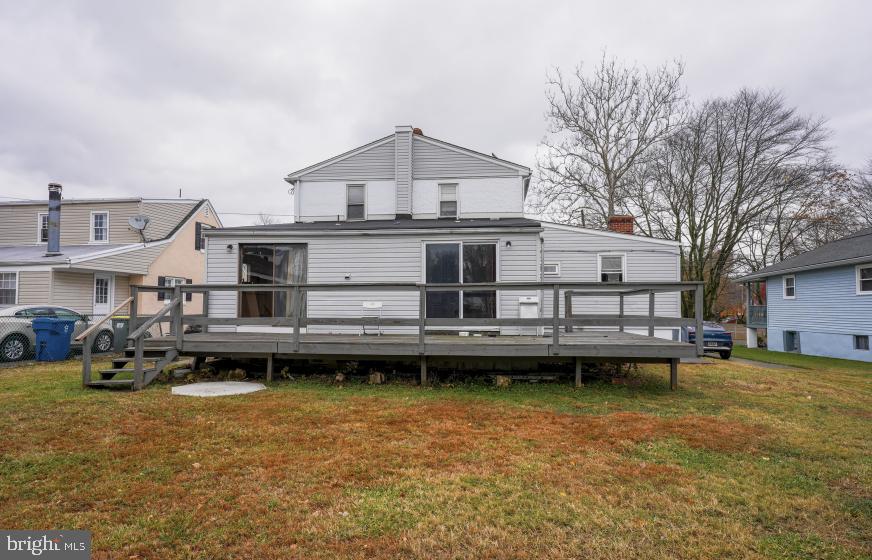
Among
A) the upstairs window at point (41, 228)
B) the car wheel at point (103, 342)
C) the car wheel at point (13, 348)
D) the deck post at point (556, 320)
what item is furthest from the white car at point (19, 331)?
the deck post at point (556, 320)

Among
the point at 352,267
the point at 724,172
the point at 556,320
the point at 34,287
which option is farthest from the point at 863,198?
the point at 34,287

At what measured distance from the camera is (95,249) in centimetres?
1788

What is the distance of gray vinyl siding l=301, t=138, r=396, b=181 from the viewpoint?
13.1 metres

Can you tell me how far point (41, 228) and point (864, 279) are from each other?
33.3 m

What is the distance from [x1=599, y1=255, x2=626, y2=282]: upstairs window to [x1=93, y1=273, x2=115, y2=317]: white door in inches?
743

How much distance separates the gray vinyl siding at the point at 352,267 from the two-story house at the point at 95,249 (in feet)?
32.1

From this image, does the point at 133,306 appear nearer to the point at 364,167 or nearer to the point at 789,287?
the point at 364,167

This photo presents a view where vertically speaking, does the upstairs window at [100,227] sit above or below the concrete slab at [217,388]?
above

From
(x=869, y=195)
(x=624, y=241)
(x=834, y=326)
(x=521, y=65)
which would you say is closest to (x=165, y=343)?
(x=624, y=241)

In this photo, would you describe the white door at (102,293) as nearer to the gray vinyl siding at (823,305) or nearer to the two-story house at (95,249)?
the two-story house at (95,249)

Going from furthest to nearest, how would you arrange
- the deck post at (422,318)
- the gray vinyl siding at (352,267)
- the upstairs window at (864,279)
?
the upstairs window at (864,279) → the gray vinyl siding at (352,267) → the deck post at (422,318)

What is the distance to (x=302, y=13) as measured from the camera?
12.4 metres

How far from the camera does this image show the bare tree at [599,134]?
75.9 feet

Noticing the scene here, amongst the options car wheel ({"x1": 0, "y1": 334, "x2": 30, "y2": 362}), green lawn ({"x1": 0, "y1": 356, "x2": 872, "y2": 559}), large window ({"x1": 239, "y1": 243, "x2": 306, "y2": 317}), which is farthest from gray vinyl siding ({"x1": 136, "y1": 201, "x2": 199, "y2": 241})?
green lawn ({"x1": 0, "y1": 356, "x2": 872, "y2": 559})
